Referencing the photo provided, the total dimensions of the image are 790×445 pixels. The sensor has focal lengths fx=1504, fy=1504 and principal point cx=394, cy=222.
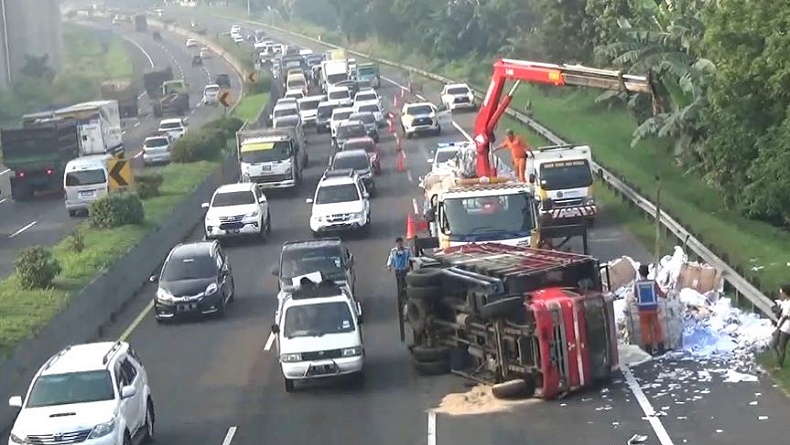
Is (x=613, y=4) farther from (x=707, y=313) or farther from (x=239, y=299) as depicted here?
(x=707, y=313)

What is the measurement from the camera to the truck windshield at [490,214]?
29.0m

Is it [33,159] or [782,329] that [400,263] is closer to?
[782,329]

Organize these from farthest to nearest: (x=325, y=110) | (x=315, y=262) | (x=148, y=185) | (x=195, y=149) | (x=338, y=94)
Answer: (x=338, y=94) < (x=325, y=110) < (x=195, y=149) < (x=148, y=185) < (x=315, y=262)

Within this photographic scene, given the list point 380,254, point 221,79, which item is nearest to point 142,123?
point 221,79

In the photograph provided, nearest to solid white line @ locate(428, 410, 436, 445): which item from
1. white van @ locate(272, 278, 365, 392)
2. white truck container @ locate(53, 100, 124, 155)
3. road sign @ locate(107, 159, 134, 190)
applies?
white van @ locate(272, 278, 365, 392)

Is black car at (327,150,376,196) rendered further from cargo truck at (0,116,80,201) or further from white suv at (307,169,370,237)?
cargo truck at (0,116,80,201)

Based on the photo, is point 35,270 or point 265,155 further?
point 265,155

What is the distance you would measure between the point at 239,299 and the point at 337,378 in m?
10.4

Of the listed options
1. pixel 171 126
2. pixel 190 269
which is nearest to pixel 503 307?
pixel 190 269

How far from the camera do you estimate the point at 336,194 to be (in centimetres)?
4400

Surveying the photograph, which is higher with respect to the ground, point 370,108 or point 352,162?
point 352,162

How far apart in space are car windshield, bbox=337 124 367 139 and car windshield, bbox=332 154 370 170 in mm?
12804

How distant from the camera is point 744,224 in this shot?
132 ft

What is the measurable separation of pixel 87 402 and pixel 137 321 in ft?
43.6
